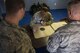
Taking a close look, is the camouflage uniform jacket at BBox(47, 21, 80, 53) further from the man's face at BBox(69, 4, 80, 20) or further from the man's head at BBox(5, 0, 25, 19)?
the man's head at BBox(5, 0, 25, 19)

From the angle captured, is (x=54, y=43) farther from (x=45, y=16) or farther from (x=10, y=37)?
(x=45, y=16)

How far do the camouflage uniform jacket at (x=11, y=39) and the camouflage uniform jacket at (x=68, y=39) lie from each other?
9.6 inches

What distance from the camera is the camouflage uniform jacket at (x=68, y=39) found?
4.75 feet

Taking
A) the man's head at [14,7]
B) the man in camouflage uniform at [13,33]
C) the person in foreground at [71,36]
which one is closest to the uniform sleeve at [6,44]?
the man in camouflage uniform at [13,33]

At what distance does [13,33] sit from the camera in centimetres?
142

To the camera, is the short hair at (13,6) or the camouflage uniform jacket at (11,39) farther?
the short hair at (13,6)

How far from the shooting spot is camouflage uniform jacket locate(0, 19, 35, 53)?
1.40m

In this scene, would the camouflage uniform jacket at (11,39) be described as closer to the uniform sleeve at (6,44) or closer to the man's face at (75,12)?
the uniform sleeve at (6,44)

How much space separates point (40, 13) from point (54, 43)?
63cm

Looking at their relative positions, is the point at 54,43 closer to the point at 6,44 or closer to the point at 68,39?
the point at 68,39

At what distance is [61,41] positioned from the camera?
1.47 meters

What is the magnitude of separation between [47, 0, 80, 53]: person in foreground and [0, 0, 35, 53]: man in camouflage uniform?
0.22m

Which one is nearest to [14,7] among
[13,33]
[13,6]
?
[13,6]

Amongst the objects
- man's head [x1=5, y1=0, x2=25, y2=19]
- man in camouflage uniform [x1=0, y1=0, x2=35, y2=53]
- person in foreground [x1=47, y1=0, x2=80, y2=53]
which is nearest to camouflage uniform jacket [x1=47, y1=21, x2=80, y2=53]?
person in foreground [x1=47, y1=0, x2=80, y2=53]
